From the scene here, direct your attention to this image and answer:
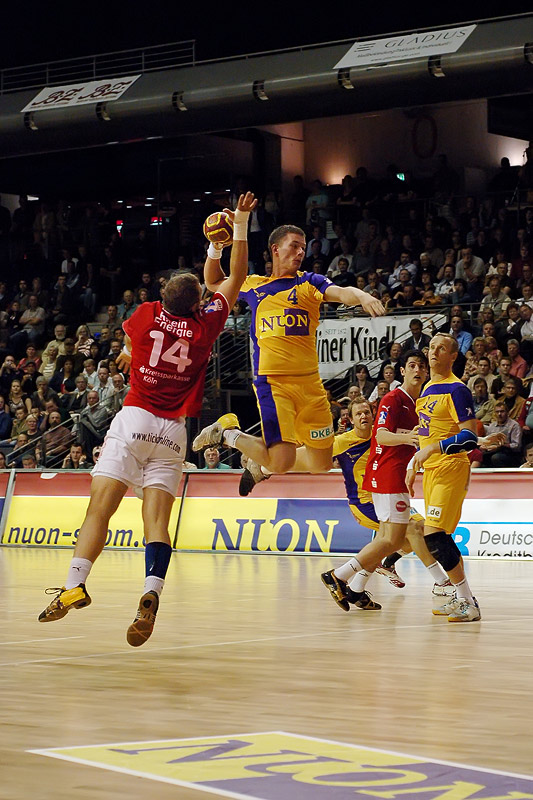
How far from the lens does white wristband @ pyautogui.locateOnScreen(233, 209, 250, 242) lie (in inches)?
329

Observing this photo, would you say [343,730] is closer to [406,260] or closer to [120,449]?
[120,449]

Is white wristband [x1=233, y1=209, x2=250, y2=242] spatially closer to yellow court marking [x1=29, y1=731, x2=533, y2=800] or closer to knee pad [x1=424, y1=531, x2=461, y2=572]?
knee pad [x1=424, y1=531, x2=461, y2=572]

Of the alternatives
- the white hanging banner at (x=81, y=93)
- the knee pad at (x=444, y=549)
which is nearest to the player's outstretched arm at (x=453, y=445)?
the knee pad at (x=444, y=549)

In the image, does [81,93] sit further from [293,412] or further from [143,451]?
[143,451]

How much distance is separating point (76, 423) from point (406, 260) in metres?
6.97

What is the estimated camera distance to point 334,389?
69.8 feet

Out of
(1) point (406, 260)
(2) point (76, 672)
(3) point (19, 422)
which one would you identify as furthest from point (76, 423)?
(2) point (76, 672)

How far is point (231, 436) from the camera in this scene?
9.70 metres

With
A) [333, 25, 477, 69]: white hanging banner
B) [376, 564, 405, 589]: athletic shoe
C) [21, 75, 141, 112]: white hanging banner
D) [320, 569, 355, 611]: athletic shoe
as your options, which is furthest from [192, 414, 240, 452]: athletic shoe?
[21, 75, 141, 112]: white hanging banner

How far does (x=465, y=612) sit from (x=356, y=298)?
2468 mm

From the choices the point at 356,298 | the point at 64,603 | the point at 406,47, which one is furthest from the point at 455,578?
the point at 406,47

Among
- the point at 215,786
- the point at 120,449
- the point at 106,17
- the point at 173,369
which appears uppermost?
the point at 106,17

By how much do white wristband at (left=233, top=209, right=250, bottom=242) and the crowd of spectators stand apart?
30.2 ft

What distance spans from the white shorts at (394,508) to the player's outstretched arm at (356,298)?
1.86m
